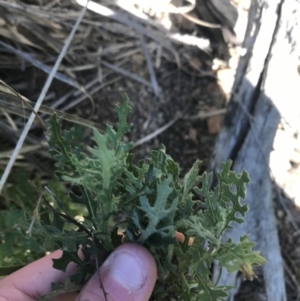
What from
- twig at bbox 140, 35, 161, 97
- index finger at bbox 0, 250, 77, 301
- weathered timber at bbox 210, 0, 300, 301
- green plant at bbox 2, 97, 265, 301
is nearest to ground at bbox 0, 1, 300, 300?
twig at bbox 140, 35, 161, 97

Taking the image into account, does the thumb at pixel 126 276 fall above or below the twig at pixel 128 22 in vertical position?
below

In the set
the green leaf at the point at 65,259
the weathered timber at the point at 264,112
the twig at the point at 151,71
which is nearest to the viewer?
the green leaf at the point at 65,259

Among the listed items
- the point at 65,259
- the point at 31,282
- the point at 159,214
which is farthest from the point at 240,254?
the point at 31,282

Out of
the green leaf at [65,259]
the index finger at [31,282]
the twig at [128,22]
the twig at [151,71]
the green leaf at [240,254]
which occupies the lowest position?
the index finger at [31,282]

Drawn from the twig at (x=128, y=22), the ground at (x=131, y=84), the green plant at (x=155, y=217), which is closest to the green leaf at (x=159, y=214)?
the green plant at (x=155, y=217)

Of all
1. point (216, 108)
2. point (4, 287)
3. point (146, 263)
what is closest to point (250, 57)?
point (216, 108)

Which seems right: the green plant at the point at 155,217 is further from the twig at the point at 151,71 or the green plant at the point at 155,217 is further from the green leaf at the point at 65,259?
the twig at the point at 151,71

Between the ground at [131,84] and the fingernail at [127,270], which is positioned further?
the ground at [131,84]
